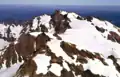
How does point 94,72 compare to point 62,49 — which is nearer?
point 94,72

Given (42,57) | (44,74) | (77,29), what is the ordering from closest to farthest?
(44,74)
(42,57)
(77,29)

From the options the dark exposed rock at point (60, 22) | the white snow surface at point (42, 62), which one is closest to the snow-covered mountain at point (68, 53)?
the white snow surface at point (42, 62)

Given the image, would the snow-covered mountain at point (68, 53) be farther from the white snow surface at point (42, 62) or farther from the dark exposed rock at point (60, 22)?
the dark exposed rock at point (60, 22)

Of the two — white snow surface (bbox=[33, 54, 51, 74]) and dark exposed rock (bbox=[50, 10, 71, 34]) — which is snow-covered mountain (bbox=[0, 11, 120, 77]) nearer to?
white snow surface (bbox=[33, 54, 51, 74])

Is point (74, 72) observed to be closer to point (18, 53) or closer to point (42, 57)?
point (42, 57)

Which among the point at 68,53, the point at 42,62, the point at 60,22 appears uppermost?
the point at 42,62

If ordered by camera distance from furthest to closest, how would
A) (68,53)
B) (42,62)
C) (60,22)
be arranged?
1. (60,22)
2. (68,53)
3. (42,62)

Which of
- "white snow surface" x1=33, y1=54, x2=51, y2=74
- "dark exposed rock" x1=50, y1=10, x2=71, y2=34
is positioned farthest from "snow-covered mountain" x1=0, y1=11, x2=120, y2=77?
"dark exposed rock" x1=50, y1=10, x2=71, y2=34

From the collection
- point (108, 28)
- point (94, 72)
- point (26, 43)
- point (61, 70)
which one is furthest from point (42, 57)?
point (108, 28)

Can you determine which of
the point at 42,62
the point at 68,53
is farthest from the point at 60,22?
the point at 42,62

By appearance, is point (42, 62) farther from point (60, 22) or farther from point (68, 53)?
point (60, 22)
